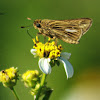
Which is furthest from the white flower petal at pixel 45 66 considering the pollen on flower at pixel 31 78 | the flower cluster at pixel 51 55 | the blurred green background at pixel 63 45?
the blurred green background at pixel 63 45

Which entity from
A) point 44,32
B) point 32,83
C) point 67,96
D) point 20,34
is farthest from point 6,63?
point 32,83

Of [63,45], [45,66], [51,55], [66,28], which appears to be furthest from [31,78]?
[63,45]

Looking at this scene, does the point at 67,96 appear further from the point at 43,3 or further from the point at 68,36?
the point at 43,3

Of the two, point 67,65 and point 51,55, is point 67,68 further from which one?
point 51,55

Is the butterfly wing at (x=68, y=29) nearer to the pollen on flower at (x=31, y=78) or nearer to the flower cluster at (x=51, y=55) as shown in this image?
the flower cluster at (x=51, y=55)

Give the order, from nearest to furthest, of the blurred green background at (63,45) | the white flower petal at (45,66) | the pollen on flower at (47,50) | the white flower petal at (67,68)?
the white flower petal at (45,66) < the white flower petal at (67,68) < the pollen on flower at (47,50) < the blurred green background at (63,45)

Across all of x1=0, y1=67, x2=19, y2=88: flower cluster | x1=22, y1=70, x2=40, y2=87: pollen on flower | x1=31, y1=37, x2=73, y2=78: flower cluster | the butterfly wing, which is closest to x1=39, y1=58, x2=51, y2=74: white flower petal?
x1=31, y1=37, x2=73, y2=78: flower cluster

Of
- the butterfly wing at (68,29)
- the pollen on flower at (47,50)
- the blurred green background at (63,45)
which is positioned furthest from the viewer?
the blurred green background at (63,45)
